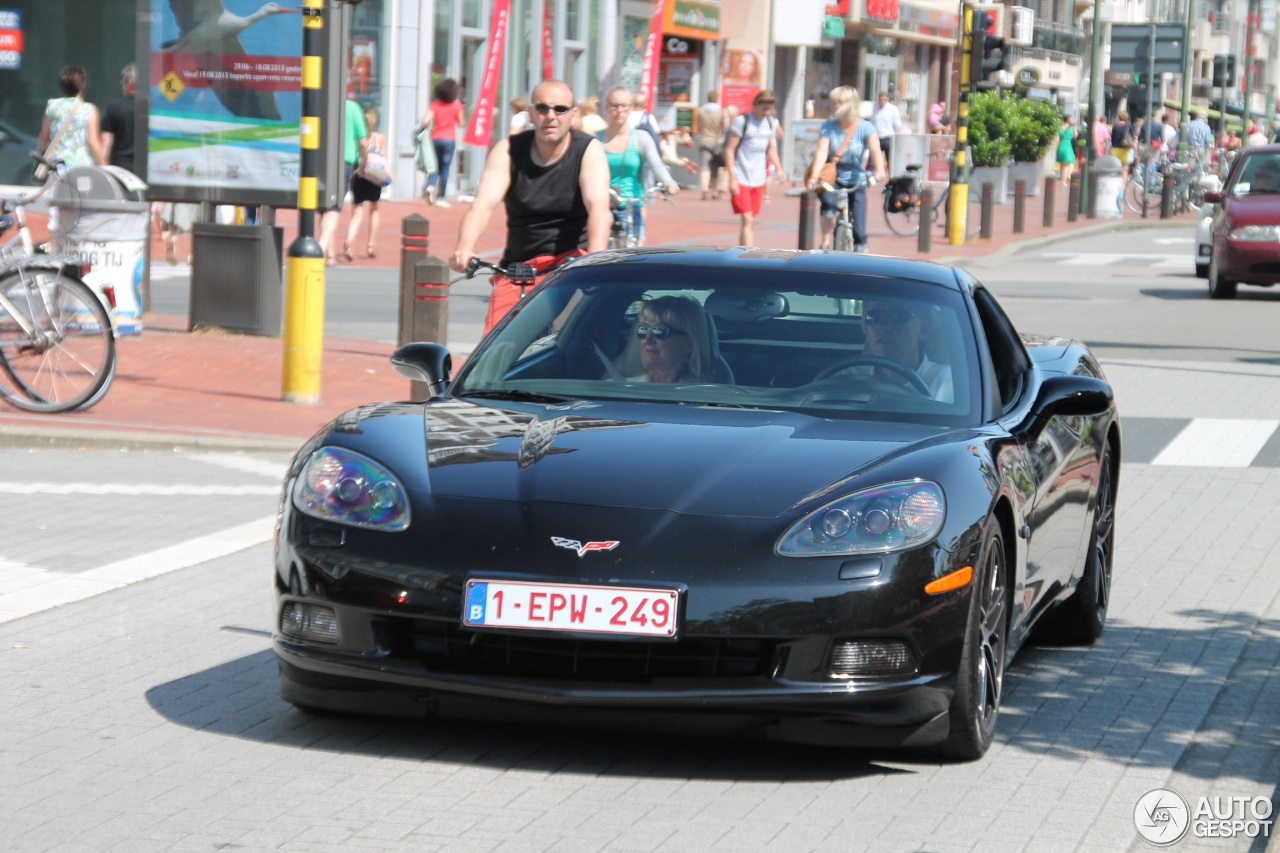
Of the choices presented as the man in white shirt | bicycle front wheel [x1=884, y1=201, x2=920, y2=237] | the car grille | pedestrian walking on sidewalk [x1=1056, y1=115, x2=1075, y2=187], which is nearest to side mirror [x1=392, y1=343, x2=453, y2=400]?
the car grille

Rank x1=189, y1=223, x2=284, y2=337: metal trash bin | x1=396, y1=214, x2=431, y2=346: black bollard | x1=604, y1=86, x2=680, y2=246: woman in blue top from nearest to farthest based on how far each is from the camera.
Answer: x1=396, y1=214, x2=431, y2=346: black bollard → x1=189, y1=223, x2=284, y2=337: metal trash bin → x1=604, y1=86, x2=680, y2=246: woman in blue top

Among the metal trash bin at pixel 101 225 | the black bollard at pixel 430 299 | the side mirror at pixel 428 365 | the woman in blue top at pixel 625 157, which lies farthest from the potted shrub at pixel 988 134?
the side mirror at pixel 428 365

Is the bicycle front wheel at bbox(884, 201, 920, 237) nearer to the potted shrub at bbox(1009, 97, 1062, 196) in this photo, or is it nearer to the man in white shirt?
the potted shrub at bbox(1009, 97, 1062, 196)

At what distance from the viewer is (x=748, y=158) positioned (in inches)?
912

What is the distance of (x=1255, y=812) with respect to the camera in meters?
4.85

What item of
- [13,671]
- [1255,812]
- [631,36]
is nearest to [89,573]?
[13,671]

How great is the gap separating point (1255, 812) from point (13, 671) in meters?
3.42

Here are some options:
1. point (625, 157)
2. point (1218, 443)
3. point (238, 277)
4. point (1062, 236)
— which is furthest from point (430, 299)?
point (1062, 236)

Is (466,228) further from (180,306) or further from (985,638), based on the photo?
(180,306)

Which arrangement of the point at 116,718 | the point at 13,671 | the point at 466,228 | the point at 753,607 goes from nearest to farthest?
the point at 753,607
the point at 116,718
the point at 13,671
the point at 466,228

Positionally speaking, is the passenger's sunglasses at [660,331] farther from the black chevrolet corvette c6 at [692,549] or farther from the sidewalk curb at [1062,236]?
the sidewalk curb at [1062,236]

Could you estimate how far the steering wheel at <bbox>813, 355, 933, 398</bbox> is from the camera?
5.90 meters

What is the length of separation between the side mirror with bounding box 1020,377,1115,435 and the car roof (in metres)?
0.46

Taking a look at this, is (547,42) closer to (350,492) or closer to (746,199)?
(746,199)
